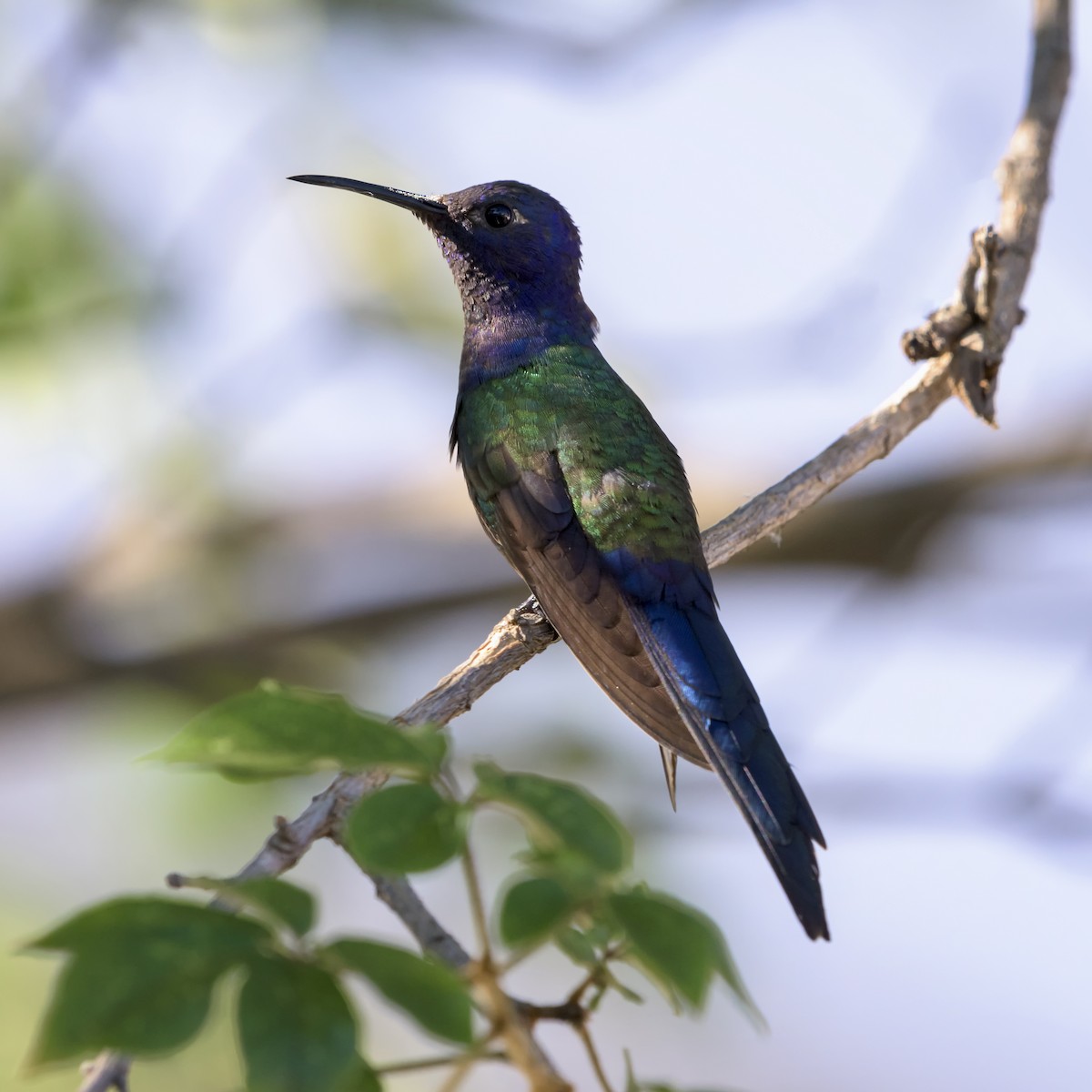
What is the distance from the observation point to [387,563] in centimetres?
768

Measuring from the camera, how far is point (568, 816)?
4.03 feet

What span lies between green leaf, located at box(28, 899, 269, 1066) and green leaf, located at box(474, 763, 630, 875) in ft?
0.89

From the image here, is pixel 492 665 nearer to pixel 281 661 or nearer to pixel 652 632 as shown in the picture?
pixel 652 632

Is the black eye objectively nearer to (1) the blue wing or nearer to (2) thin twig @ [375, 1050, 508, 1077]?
(1) the blue wing

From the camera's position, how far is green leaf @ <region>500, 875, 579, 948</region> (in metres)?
1.24

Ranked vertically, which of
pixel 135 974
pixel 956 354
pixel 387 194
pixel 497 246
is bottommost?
pixel 135 974

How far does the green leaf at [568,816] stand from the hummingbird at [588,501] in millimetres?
1334

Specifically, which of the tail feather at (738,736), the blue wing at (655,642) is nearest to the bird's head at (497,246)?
the blue wing at (655,642)

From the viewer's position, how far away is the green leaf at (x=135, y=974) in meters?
1.19

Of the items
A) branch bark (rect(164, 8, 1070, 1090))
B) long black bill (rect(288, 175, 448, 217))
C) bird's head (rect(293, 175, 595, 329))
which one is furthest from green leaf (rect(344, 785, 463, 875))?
long black bill (rect(288, 175, 448, 217))

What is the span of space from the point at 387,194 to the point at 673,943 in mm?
4223

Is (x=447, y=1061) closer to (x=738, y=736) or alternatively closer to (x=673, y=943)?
(x=673, y=943)

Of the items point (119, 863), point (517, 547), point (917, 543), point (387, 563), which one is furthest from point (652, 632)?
point (119, 863)

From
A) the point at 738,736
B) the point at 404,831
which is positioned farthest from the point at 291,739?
the point at 738,736
